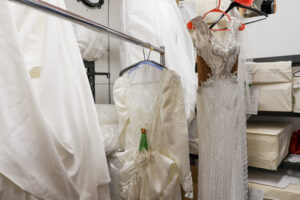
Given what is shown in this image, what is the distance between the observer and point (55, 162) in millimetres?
489

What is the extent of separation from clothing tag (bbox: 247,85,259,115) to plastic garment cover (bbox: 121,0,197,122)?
0.35 meters

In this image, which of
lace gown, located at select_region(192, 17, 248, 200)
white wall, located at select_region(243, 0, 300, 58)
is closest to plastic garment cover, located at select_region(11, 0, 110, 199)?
lace gown, located at select_region(192, 17, 248, 200)

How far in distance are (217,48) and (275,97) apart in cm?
51

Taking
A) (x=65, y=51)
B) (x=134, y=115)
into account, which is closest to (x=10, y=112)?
(x=65, y=51)

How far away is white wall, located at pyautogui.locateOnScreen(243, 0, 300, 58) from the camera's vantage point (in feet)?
5.12

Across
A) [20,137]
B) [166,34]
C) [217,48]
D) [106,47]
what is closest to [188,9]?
[166,34]

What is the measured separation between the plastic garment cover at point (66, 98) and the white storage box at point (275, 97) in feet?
3.37

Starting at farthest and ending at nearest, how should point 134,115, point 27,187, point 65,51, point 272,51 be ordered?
point 272,51, point 134,115, point 65,51, point 27,187

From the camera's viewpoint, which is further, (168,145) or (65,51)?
(168,145)

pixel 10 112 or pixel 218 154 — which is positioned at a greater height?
pixel 10 112

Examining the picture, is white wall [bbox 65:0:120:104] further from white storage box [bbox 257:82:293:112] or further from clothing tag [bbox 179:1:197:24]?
white storage box [bbox 257:82:293:112]

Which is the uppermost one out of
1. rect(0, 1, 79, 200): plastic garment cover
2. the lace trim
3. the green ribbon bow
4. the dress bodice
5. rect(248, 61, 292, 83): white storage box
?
the dress bodice

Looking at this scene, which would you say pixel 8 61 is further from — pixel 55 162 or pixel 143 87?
pixel 143 87

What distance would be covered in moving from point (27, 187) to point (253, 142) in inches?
44.9
